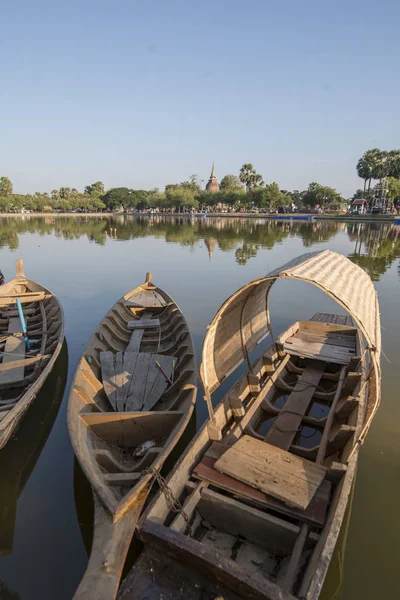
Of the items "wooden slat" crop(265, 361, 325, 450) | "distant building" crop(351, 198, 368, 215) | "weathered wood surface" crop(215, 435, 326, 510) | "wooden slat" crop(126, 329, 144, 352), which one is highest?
"distant building" crop(351, 198, 368, 215)

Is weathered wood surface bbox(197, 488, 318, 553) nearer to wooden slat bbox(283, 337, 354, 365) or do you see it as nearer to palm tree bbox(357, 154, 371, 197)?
wooden slat bbox(283, 337, 354, 365)

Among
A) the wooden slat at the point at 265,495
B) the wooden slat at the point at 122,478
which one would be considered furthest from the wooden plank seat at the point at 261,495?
the wooden slat at the point at 122,478

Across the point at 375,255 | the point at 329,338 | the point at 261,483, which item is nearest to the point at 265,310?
the point at 329,338

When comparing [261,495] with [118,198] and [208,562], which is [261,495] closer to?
[208,562]

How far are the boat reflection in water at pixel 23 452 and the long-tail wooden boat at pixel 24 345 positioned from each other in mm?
Answer: 639

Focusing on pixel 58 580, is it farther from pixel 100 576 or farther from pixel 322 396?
pixel 322 396

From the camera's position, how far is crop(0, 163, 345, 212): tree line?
103188 mm

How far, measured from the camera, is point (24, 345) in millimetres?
9914

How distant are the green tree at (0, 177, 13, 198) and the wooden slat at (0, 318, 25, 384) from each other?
125229 millimetres

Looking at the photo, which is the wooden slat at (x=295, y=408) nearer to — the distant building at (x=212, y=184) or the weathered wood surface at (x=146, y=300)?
the weathered wood surface at (x=146, y=300)

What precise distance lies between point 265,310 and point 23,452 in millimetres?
6909

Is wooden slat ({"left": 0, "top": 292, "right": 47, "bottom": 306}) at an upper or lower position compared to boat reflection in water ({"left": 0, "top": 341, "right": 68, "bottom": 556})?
upper

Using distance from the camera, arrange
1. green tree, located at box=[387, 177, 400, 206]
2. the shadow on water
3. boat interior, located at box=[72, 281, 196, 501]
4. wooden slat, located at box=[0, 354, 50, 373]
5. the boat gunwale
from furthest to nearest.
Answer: green tree, located at box=[387, 177, 400, 206], wooden slat, located at box=[0, 354, 50, 373], boat interior, located at box=[72, 281, 196, 501], the shadow on water, the boat gunwale

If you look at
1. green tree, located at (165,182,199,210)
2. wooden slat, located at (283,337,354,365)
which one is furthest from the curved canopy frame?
green tree, located at (165,182,199,210)
